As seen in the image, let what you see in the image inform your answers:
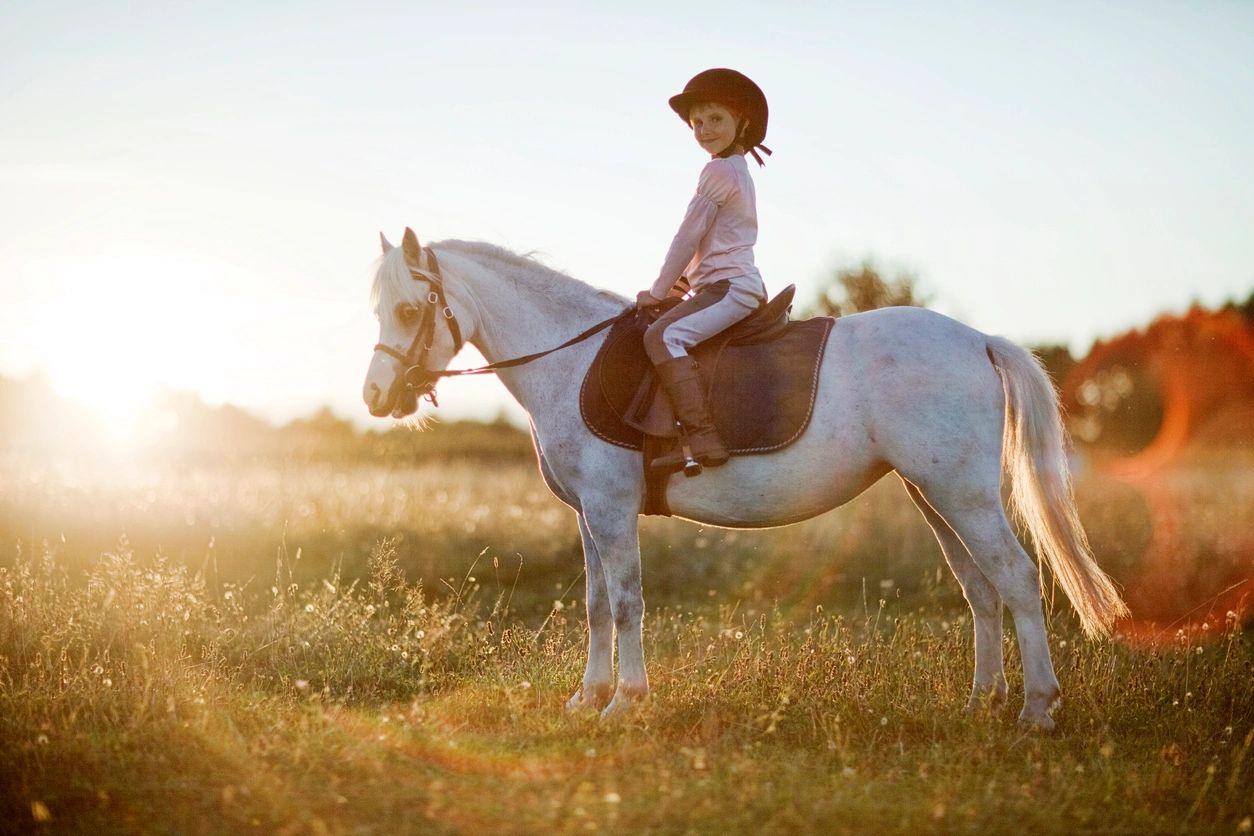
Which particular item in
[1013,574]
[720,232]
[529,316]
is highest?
[720,232]

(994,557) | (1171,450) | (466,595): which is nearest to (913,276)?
(1171,450)

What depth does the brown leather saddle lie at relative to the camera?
573 centimetres

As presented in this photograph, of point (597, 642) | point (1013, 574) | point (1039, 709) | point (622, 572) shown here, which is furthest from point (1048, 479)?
point (597, 642)

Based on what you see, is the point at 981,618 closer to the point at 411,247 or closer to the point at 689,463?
the point at 689,463

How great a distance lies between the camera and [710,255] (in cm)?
599

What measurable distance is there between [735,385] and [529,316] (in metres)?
1.49

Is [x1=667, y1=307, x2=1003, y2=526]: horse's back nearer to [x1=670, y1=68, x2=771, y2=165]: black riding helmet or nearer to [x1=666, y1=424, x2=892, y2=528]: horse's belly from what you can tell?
[x1=666, y1=424, x2=892, y2=528]: horse's belly

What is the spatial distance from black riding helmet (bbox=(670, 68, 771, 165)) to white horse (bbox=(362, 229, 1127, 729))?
4.61ft

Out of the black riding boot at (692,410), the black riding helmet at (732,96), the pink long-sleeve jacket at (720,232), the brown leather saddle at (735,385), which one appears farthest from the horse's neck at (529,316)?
the black riding helmet at (732,96)

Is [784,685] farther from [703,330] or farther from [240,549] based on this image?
[240,549]

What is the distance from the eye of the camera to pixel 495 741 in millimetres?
5207

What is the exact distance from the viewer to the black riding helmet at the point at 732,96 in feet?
19.8

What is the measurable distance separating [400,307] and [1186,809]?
5.05 metres

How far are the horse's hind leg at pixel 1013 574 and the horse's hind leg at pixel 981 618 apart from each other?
0.31 metres
